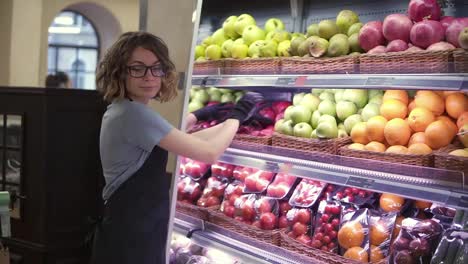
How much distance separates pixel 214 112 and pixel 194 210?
49 centimetres

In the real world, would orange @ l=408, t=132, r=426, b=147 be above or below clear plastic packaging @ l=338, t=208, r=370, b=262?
above

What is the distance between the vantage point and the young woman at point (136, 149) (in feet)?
6.68

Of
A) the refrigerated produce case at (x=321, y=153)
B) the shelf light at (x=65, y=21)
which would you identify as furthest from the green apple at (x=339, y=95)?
the shelf light at (x=65, y=21)

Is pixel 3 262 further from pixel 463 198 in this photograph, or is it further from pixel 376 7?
pixel 376 7

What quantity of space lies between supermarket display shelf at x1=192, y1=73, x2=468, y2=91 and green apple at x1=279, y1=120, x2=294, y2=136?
22 cm

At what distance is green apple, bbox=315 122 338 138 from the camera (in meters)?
2.25

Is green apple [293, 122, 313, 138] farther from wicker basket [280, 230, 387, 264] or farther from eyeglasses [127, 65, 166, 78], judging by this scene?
eyeglasses [127, 65, 166, 78]

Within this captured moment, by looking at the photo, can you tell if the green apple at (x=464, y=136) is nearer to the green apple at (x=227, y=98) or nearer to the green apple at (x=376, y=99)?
the green apple at (x=376, y=99)

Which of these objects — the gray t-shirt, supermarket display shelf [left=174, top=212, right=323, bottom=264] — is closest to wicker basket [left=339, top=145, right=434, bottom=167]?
supermarket display shelf [left=174, top=212, right=323, bottom=264]

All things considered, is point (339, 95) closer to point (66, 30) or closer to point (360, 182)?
point (360, 182)

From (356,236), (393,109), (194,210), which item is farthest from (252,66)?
(356,236)

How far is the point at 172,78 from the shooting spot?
7.22ft

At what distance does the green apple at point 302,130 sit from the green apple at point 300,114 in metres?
0.03

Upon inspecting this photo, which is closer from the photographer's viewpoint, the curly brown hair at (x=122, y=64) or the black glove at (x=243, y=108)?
the curly brown hair at (x=122, y=64)
